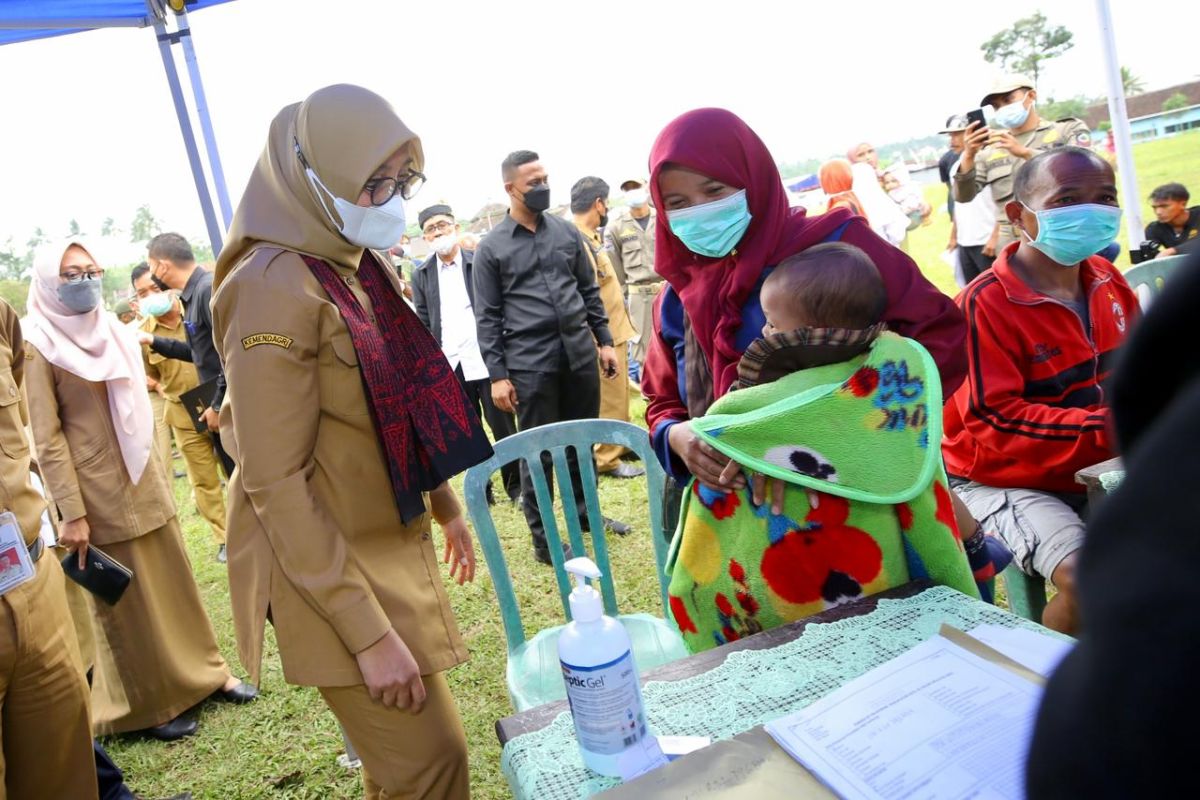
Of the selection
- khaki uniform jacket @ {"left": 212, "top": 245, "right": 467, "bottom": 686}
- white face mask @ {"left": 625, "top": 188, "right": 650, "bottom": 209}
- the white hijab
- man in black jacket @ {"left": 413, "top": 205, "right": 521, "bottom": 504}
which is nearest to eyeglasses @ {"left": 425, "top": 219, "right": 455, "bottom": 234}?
man in black jacket @ {"left": 413, "top": 205, "right": 521, "bottom": 504}

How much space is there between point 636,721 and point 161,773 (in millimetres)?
2763

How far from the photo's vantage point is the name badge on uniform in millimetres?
1854

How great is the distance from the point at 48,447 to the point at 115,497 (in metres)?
0.34

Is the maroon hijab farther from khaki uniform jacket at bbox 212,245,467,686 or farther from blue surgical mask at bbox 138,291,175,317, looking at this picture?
blue surgical mask at bbox 138,291,175,317

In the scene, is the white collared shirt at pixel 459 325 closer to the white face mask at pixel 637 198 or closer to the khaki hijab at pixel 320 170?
the white face mask at pixel 637 198

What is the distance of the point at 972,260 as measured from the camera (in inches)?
220

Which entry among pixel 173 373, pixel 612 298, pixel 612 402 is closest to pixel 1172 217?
pixel 612 298

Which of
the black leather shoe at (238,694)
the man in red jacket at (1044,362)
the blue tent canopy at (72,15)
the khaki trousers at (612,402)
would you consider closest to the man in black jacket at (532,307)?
the khaki trousers at (612,402)

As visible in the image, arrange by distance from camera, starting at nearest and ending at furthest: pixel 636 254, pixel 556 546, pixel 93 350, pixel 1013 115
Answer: pixel 556 546 → pixel 93 350 → pixel 1013 115 → pixel 636 254

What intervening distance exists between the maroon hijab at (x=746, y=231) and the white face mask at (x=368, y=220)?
1.93ft

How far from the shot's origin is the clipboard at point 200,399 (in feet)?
14.0

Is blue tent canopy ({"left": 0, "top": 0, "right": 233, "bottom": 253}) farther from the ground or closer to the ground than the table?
farther from the ground

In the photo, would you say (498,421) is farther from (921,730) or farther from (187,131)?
(921,730)

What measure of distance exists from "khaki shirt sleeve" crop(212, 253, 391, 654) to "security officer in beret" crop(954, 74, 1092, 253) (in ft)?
13.4
